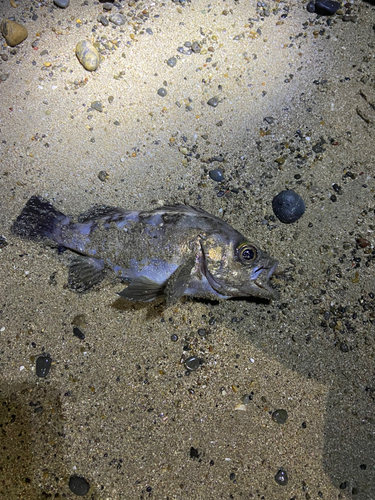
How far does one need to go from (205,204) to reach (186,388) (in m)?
1.77

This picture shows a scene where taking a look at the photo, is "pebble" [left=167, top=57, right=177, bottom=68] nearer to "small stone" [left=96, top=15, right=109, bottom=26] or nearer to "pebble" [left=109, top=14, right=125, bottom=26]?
"pebble" [left=109, top=14, right=125, bottom=26]

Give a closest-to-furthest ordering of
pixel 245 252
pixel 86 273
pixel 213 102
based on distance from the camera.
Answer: pixel 245 252 < pixel 86 273 < pixel 213 102

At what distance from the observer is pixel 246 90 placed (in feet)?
11.7

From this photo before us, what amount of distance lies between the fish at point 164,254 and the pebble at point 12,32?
187cm

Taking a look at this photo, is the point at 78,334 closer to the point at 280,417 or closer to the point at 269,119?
the point at 280,417

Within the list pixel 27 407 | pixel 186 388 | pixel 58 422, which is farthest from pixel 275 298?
pixel 27 407

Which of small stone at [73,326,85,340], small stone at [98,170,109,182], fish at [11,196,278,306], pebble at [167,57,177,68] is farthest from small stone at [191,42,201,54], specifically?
small stone at [73,326,85,340]

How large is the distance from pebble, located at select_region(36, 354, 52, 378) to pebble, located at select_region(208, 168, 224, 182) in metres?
2.34

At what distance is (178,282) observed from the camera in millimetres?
2863

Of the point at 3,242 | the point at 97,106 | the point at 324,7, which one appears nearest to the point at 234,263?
the point at 97,106

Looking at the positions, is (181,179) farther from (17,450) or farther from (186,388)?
(17,450)

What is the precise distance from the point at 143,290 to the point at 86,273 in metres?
0.65

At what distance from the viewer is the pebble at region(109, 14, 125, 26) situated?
11.5ft

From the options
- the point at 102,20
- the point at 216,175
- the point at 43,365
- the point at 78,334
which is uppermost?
the point at 102,20
